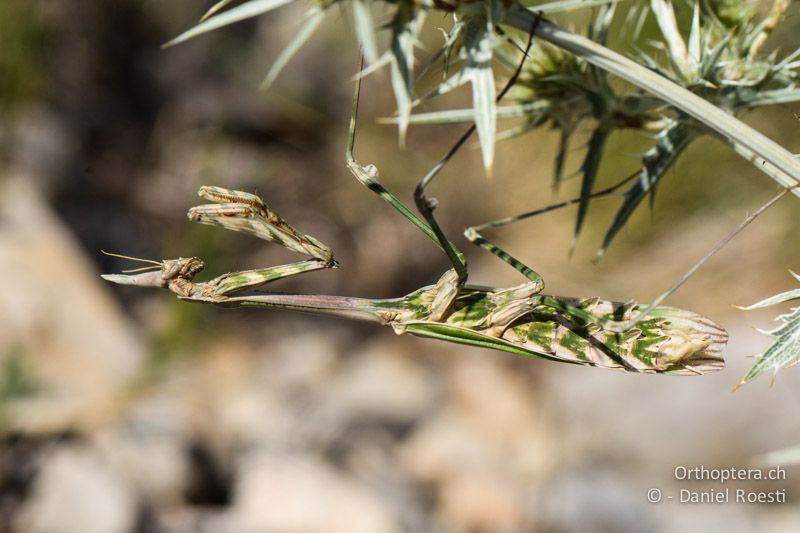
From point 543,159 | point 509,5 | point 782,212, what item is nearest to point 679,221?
point 782,212

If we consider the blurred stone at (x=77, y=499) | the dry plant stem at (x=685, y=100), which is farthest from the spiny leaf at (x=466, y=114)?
the blurred stone at (x=77, y=499)

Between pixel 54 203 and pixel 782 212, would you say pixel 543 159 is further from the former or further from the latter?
pixel 54 203

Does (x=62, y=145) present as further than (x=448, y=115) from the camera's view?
Yes

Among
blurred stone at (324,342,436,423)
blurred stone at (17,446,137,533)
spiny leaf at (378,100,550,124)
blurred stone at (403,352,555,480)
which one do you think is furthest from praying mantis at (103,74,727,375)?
blurred stone at (324,342,436,423)

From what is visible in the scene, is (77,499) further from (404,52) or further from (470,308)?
(404,52)

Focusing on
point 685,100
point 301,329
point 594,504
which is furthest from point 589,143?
point 301,329
